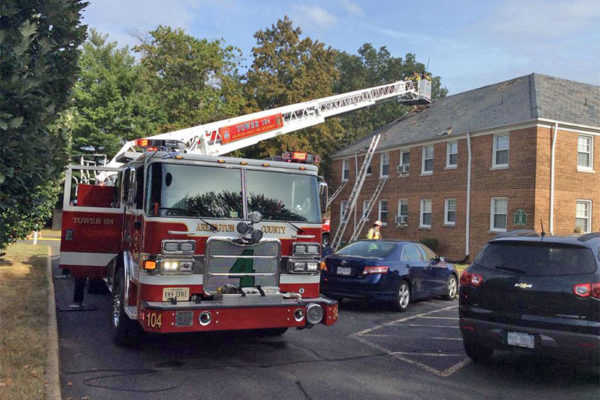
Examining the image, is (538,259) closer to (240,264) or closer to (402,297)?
(240,264)

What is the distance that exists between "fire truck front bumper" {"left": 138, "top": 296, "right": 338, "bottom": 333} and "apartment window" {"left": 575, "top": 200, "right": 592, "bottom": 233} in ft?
65.8

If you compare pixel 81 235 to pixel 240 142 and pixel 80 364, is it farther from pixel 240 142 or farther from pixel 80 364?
pixel 240 142

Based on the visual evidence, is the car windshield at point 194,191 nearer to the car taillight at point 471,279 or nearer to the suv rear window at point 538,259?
the car taillight at point 471,279

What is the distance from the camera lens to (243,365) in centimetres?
651

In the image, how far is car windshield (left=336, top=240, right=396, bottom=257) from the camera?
1094 cm

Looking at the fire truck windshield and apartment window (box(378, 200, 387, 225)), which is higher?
apartment window (box(378, 200, 387, 225))

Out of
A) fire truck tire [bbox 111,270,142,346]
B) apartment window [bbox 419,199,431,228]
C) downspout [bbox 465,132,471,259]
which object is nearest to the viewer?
fire truck tire [bbox 111,270,142,346]

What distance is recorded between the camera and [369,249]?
1117 centimetres

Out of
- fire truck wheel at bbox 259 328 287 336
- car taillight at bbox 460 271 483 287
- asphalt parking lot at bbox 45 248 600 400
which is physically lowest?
asphalt parking lot at bbox 45 248 600 400

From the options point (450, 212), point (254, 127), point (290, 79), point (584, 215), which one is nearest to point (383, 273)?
point (254, 127)

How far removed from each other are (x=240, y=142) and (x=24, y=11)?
28.5 ft

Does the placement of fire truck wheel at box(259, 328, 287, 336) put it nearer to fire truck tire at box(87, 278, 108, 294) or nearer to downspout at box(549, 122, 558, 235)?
fire truck tire at box(87, 278, 108, 294)

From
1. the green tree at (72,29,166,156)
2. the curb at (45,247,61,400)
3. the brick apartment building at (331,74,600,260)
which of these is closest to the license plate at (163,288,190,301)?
the curb at (45,247,61,400)

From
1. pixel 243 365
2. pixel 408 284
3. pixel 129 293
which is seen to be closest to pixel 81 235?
pixel 129 293
